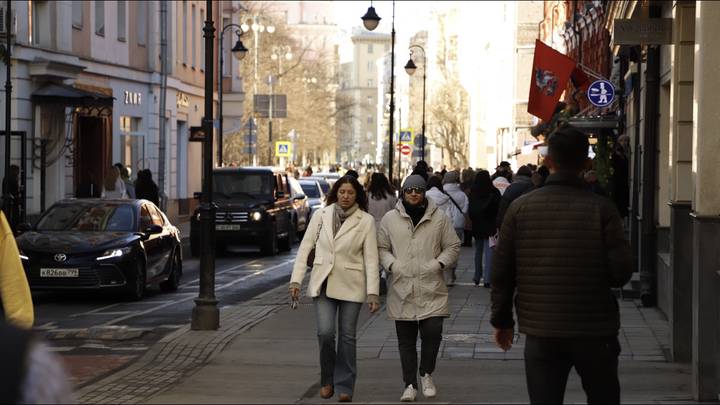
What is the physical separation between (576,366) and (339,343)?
161 inches

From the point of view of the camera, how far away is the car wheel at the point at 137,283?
19330 mm

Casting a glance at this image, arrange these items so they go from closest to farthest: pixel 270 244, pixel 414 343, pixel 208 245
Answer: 1. pixel 414 343
2. pixel 208 245
3. pixel 270 244

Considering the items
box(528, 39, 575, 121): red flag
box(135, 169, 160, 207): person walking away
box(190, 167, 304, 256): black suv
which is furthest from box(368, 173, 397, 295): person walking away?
box(190, 167, 304, 256): black suv

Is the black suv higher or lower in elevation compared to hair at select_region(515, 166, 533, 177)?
lower

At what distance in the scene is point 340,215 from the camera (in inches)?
421

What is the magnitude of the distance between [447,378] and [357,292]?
4.93 ft

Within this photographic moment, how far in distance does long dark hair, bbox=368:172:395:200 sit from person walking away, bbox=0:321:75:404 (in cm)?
1616

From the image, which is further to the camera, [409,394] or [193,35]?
[193,35]

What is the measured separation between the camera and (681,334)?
38.6 ft

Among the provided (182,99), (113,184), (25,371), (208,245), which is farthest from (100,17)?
(25,371)

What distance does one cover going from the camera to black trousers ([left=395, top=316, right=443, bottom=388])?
10.5 metres

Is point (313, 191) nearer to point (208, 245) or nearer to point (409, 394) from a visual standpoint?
point (208, 245)

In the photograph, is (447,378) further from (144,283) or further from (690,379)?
(144,283)

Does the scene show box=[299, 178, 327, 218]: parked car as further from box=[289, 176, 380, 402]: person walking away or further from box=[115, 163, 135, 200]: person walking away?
box=[289, 176, 380, 402]: person walking away
